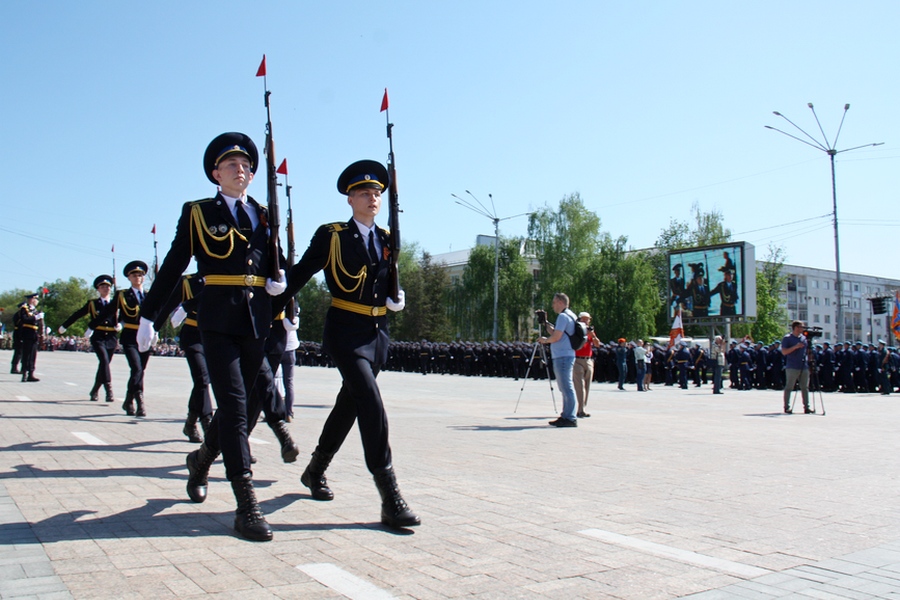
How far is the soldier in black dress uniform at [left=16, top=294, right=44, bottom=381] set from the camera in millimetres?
18609

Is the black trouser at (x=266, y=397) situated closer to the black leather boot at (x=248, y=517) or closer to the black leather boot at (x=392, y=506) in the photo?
the black leather boot at (x=248, y=517)

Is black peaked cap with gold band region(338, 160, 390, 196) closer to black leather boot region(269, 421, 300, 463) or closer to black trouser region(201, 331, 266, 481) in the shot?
black trouser region(201, 331, 266, 481)

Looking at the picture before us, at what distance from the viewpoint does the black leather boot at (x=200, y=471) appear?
201 inches

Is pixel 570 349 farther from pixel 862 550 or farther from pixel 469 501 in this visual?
pixel 862 550

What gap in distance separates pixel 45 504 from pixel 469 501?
103 inches

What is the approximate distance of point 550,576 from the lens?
3.73 metres

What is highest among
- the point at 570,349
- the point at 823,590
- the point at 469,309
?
the point at 469,309

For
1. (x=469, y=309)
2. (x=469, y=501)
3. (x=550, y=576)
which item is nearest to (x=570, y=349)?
(x=469, y=501)

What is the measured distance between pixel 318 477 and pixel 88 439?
395 centimetres

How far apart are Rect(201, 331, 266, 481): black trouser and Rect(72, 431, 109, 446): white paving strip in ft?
12.4

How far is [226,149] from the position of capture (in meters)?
5.05

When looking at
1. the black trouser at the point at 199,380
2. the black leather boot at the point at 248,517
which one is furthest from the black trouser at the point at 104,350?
the black leather boot at the point at 248,517

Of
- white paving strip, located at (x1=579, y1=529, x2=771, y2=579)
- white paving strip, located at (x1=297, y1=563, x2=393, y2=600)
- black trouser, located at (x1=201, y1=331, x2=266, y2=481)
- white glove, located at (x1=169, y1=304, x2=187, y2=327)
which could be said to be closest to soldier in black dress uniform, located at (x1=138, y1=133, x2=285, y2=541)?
black trouser, located at (x1=201, y1=331, x2=266, y2=481)

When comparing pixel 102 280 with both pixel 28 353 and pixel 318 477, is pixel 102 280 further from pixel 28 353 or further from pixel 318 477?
pixel 318 477
